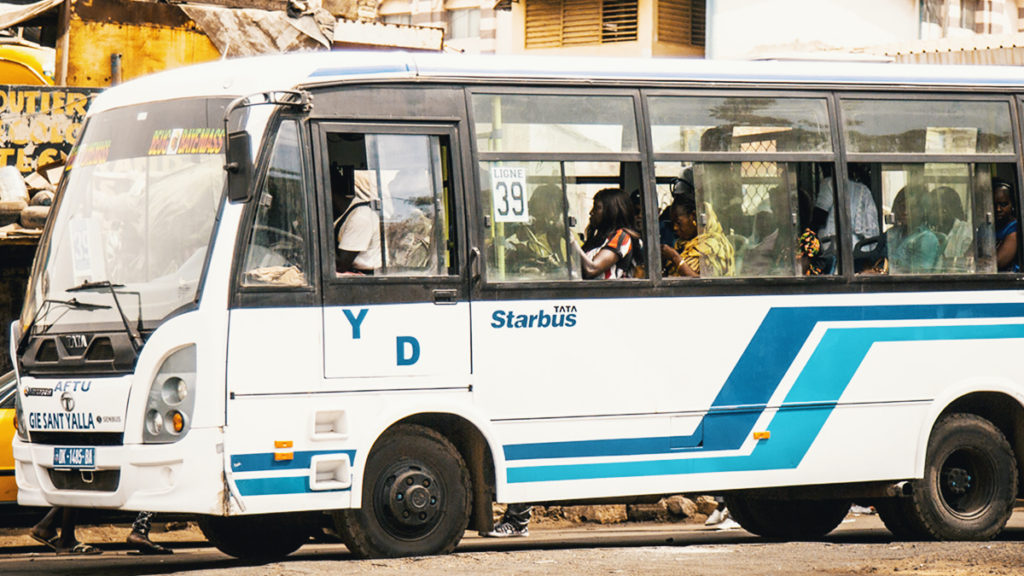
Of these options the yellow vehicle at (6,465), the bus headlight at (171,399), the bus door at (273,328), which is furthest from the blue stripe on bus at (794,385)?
the yellow vehicle at (6,465)

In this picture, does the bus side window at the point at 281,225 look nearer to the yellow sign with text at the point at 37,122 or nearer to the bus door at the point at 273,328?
the bus door at the point at 273,328

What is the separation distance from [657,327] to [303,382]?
2229 mm

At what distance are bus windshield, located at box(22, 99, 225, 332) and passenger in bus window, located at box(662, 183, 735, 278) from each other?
283 centimetres

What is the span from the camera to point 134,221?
872 centimetres

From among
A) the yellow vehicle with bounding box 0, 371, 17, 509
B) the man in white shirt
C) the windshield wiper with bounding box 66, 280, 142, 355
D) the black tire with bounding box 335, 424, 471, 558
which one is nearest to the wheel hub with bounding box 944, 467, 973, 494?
the man in white shirt

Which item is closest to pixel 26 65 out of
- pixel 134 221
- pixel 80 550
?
pixel 80 550

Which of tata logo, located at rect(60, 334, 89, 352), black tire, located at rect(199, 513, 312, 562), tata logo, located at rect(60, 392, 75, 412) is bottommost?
black tire, located at rect(199, 513, 312, 562)

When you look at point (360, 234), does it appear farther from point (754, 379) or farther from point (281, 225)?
point (754, 379)

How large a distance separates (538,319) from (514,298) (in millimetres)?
195

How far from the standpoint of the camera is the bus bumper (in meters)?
8.19

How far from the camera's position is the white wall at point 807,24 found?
2902 centimetres

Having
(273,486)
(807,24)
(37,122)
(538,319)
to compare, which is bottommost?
(273,486)

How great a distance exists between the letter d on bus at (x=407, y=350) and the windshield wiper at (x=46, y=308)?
5.06 feet

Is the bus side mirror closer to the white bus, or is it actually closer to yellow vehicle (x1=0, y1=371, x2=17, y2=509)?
the white bus
